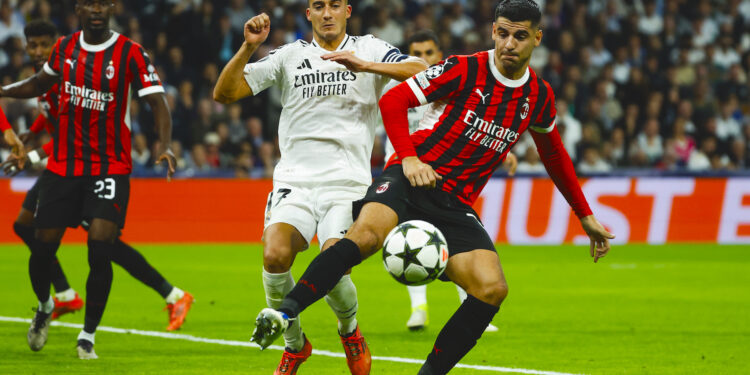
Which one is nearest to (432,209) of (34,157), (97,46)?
(97,46)

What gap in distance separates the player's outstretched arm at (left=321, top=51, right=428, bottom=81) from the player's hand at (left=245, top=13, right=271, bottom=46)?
14.3 inches

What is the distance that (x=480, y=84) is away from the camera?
556cm

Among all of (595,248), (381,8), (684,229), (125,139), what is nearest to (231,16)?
(381,8)

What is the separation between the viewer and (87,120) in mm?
6961

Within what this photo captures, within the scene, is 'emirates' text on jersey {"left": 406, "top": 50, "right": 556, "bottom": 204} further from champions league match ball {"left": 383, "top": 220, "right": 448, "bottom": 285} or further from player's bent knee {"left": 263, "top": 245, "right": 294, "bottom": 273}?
player's bent knee {"left": 263, "top": 245, "right": 294, "bottom": 273}

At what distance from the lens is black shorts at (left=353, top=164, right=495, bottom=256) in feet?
17.7

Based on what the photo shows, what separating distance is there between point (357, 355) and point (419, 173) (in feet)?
4.22

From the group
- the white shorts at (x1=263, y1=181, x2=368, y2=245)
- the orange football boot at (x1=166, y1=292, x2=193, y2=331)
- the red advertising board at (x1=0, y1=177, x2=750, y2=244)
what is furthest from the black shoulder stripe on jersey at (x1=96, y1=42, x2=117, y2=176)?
the red advertising board at (x1=0, y1=177, x2=750, y2=244)

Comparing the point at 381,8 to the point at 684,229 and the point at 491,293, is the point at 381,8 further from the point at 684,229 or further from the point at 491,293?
the point at 491,293

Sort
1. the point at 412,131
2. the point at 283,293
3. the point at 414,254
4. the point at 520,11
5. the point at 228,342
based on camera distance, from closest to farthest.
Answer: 1. the point at 414,254
2. the point at 520,11
3. the point at 283,293
4. the point at 228,342
5. the point at 412,131

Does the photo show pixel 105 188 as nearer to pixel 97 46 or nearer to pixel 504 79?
pixel 97 46

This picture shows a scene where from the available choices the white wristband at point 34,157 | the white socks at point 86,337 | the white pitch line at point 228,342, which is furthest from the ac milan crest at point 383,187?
the white wristband at point 34,157

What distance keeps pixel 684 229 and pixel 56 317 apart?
10.8 meters

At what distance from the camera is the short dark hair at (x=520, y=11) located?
5.45 metres
